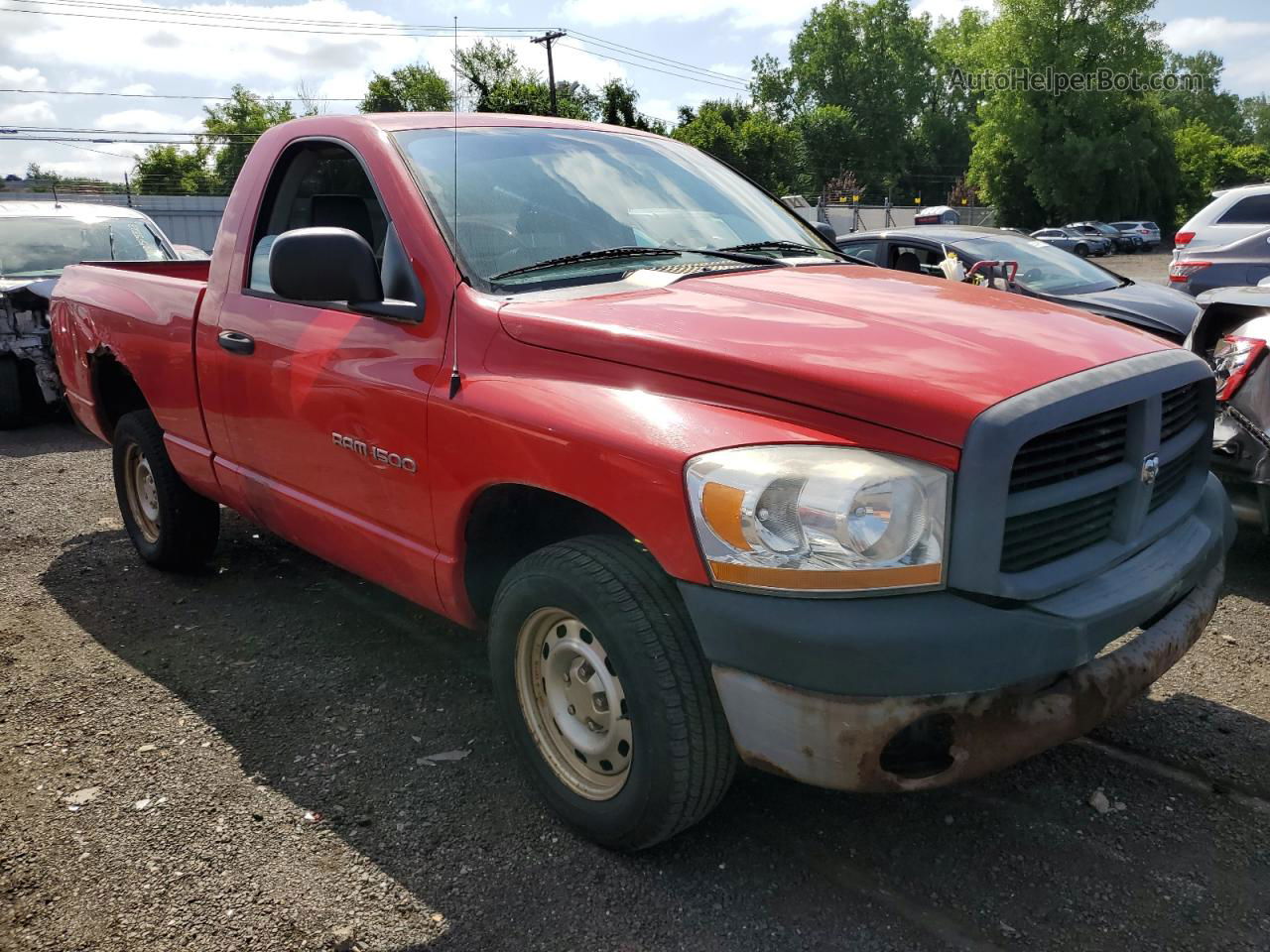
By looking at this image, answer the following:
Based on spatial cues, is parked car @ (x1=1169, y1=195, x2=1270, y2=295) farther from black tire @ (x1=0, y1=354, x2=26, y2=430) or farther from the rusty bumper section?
black tire @ (x1=0, y1=354, x2=26, y2=430)

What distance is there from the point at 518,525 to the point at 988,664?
141cm

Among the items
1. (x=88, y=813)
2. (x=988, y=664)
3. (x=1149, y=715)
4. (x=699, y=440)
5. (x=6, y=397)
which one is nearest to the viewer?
(x=988, y=664)

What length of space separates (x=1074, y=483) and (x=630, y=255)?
1.48 meters

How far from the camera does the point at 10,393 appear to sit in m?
8.77

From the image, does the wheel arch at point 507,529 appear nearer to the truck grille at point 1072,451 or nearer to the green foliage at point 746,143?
the truck grille at point 1072,451

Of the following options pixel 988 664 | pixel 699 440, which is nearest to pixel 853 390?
pixel 699 440

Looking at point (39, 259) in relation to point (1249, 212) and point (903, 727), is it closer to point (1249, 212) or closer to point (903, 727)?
point (903, 727)

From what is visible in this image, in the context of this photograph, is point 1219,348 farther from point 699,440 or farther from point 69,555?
point 69,555

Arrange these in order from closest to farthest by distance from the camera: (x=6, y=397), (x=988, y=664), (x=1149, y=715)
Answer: (x=988, y=664)
(x=1149, y=715)
(x=6, y=397)

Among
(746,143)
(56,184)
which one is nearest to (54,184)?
(56,184)

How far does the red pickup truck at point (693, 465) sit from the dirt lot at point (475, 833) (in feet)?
0.92

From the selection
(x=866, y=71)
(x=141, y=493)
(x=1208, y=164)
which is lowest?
(x=141, y=493)

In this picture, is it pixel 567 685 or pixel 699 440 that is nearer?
pixel 699 440

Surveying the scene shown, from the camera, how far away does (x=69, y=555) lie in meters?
5.34
